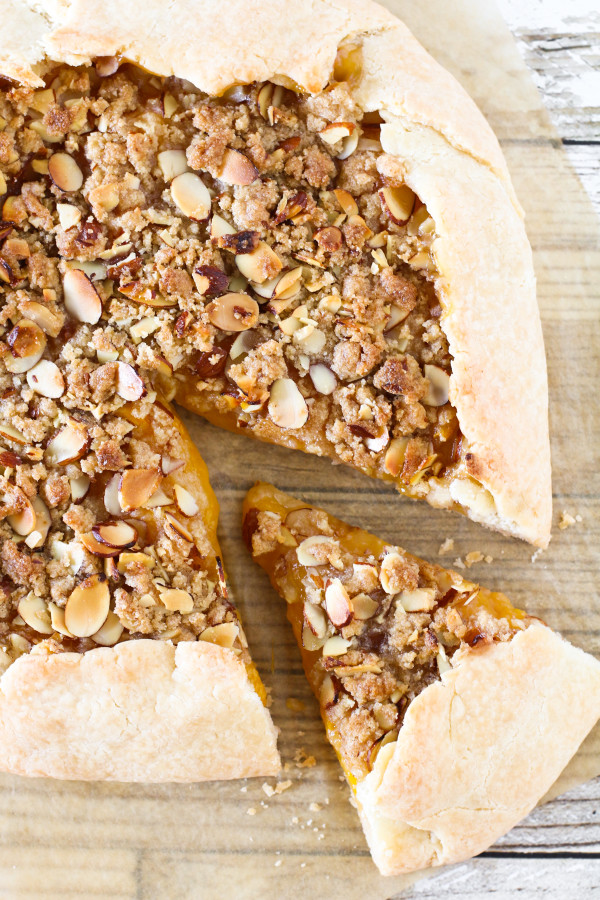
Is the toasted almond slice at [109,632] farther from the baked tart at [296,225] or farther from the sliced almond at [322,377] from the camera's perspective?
the sliced almond at [322,377]

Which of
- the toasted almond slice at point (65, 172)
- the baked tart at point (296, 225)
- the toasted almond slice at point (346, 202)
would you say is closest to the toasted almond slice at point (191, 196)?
the baked tart at point (296, 225)

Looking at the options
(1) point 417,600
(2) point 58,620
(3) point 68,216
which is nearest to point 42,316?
(3) point 68,216

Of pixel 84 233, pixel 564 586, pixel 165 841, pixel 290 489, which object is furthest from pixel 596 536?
pixel 84 233

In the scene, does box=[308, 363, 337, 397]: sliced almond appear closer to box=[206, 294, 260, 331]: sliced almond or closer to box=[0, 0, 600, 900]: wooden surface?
box=[206, 294, 260, 331]: sliced almond

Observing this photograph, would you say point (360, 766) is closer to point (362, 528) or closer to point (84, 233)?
point (362, 528)

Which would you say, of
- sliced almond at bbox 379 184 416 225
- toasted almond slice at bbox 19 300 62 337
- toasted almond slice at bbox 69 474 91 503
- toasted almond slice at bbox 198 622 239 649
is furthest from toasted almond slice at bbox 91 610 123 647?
sliced almond at bbox 379 184 416 225

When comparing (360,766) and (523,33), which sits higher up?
(523,33)
